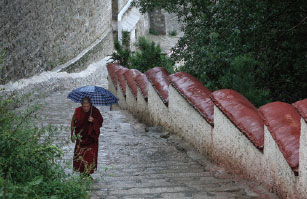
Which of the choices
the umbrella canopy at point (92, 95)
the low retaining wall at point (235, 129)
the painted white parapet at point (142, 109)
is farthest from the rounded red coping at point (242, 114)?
the painted white parapet at point (142, 109)

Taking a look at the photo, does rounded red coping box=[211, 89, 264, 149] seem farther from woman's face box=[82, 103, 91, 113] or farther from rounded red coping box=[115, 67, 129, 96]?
rounded red coping box=[115, 67, 129, 96]

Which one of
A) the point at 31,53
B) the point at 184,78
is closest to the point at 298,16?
the point at 184,78

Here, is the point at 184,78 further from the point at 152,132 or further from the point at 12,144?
the point at 12,144

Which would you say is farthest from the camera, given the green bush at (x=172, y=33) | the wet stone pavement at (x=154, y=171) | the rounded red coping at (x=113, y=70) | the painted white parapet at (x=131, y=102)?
the green bush at (x=172, y=33)

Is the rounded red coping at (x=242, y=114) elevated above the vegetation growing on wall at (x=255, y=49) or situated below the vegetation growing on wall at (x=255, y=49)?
below

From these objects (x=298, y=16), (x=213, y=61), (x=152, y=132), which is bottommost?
(x=152, y=132)

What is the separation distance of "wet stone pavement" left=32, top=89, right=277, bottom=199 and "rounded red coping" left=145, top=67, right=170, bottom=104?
584 mm

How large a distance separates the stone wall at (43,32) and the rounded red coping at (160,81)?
99.0 inches

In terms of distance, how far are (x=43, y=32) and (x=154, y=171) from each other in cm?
912

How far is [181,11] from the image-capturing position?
11.0 m

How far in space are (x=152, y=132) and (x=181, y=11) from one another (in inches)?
136

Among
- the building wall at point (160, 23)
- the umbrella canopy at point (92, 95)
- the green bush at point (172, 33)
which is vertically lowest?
the umbrella canopy at point (92, 95)

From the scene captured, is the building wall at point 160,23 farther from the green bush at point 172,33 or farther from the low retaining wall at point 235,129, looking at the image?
the low retaining wall at point 235,129

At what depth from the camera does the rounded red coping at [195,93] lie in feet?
21.2
